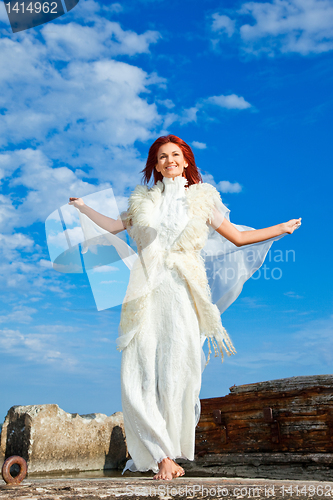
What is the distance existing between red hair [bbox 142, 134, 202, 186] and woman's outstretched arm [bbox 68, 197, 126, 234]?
53 cm

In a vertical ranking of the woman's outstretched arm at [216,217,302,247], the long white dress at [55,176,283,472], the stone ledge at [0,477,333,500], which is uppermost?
the woman's outstretched arm at [216,217,302,247]

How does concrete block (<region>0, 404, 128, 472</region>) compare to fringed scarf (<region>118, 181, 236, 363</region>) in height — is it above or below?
below

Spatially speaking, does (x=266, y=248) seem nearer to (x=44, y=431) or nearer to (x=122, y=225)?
(x=122, y=225)

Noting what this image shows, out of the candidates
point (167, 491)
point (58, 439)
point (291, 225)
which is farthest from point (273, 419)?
point (167, 491)

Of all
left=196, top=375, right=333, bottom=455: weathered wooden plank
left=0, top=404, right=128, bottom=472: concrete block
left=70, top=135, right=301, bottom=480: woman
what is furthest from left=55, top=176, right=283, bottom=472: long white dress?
left=0, top=404, right=128, bottom=472: concrete block

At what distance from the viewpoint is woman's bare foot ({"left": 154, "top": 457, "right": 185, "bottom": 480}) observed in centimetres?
275

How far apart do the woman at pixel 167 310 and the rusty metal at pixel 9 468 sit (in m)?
0.78

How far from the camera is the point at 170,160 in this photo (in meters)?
3.62

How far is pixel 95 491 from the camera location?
229 cm

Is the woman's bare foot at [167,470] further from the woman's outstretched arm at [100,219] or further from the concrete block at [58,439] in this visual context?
the concrete block at [58,439]

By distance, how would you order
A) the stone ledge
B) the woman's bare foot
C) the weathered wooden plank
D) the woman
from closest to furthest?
the stone ledge → the woman's bare foot → the woman → the weathered wooden plank

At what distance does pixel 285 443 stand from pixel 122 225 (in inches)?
A: 170

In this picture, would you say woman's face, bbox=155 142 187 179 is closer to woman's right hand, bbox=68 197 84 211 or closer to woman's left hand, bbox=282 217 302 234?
woman's right hand, bbox=68 197 84 211

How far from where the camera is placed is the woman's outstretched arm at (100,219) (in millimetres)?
3729
